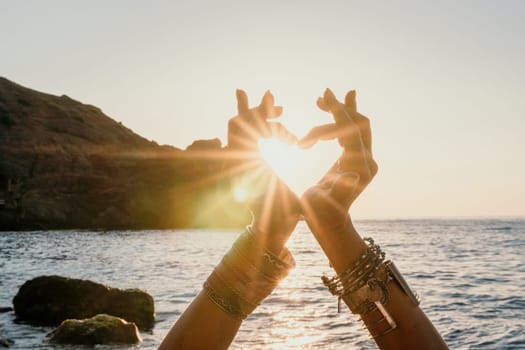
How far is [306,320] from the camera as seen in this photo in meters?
16.1

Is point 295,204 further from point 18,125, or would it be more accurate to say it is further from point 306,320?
point 18,125

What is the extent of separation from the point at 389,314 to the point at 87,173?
146m

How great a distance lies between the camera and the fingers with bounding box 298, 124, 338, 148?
2127mm

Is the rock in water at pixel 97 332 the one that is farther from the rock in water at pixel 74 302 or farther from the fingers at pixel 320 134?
the fingers at pixel 320 134

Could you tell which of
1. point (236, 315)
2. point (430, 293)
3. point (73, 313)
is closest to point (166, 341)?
point (236, 315)

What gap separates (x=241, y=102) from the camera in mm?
2064

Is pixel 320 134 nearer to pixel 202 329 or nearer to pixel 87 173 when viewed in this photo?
pixel 202 329

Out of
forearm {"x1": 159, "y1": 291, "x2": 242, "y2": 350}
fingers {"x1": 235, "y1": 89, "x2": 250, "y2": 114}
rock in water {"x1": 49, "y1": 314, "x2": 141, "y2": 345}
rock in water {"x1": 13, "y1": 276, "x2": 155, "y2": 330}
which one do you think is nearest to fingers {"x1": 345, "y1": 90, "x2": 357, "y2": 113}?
fingers {"x1": 235, "y1": 89, "x2": 250, "y2": 114}

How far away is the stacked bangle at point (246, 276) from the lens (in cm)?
207

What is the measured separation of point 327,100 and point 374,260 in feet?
2.08

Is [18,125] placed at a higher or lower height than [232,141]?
higher

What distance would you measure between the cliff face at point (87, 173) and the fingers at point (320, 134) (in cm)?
11109

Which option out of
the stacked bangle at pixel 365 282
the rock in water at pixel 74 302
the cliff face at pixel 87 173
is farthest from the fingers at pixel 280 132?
the cliff face at pixel 87 173

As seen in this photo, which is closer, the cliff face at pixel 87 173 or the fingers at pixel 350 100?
the fingers at pixel 350 100
